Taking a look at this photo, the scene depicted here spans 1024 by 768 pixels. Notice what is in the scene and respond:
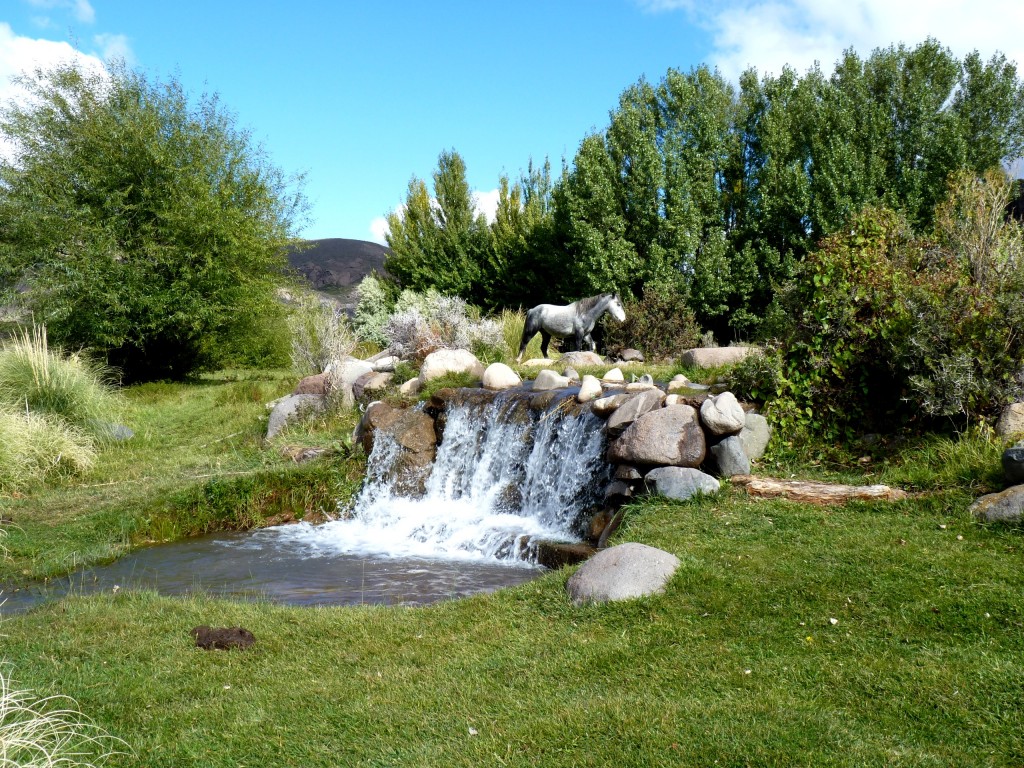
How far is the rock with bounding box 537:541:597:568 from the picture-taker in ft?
24.9

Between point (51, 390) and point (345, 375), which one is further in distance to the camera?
point (345, 375)

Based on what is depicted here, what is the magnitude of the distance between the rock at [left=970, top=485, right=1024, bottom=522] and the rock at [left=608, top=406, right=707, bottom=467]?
8.01 feet

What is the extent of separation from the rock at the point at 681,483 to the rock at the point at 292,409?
26.6 feet

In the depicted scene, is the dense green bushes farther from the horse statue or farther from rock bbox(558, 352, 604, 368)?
the horse statue

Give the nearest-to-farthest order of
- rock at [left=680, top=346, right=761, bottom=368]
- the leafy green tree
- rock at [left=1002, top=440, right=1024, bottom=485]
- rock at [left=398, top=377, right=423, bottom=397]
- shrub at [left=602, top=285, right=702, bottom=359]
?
rock at [left=1002, top=440, right=1024, bottom=485]
rock at [left=680, top=346, right=761, bottom=368]
rock at [left=398, top=377, right=423, bottom=397]
shrub at [left=602, top=285, right=702, bottom=359]
the leafy green tree

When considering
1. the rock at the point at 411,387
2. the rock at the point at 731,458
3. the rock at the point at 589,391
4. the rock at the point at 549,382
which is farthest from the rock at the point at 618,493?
the rock at the point at 411,387

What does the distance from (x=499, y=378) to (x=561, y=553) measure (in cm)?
460

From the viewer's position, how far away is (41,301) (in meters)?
18.9

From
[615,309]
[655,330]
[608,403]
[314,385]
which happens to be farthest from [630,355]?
[608,403]

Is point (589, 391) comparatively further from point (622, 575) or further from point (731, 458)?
point (622, 575)

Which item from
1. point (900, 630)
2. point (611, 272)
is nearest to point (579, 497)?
point (900, 630)

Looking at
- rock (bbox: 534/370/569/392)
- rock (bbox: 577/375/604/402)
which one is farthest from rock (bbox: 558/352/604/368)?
rock (bbox: 577/375/604/402)

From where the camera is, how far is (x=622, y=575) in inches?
209

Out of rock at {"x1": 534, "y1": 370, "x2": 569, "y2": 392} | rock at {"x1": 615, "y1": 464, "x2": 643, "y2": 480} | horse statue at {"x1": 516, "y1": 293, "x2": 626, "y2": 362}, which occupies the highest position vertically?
horse statue at {"x1": 516, "y1": 293, "x2": 626, "y2": 362}
